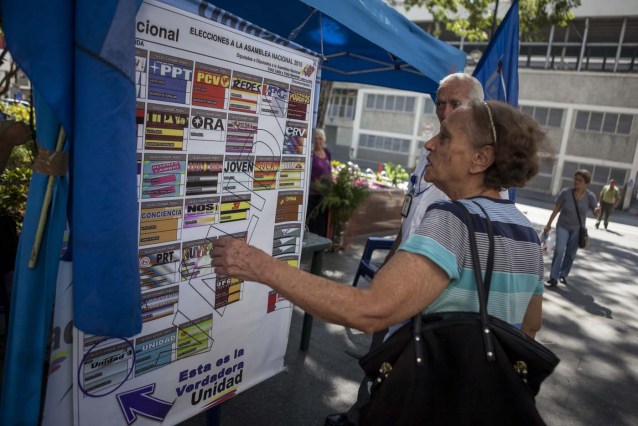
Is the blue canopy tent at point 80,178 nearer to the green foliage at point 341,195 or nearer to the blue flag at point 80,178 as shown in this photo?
the blue flag at point 80,178

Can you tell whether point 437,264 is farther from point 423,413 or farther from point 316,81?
point 316,81

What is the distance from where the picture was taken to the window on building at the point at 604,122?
24688mm

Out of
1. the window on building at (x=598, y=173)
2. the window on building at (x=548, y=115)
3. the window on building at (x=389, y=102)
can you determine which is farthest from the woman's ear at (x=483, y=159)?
the window on building at (x=389, y=102)

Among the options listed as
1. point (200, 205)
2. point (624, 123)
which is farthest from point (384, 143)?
point (200, 205)

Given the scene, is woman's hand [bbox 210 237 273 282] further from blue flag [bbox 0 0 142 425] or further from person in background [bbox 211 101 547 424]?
blue flag [bbox 0 0 142 425]

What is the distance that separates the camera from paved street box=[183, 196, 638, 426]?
299 centimetres

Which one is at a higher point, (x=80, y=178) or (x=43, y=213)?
(x=80, y=178)

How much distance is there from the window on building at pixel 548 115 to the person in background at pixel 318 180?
23.5 metres

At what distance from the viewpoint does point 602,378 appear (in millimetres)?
4008

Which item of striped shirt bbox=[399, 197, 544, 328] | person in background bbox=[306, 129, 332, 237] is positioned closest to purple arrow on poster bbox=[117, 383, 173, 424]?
striped shirt bbox=[399, 197, 544, 328]

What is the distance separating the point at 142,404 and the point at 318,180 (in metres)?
5.10

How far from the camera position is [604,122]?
25344mm

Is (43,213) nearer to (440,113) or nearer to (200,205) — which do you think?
(200,205)

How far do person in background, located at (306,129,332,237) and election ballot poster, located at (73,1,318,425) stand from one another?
14.3 ft
